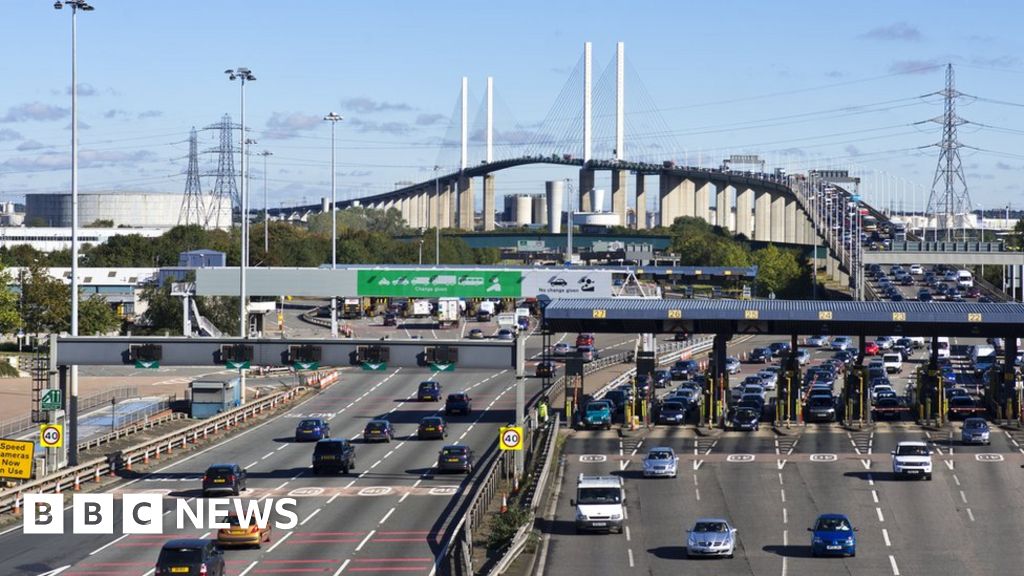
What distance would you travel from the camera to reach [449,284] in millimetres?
99625

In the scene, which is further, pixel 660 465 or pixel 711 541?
pixel 660 465

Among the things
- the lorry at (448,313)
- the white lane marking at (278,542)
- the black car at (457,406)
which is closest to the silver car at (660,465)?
the white lane marking at (278,542)

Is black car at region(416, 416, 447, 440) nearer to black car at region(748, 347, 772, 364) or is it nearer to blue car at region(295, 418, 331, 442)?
blue car at region(295, 418, 331, 442)

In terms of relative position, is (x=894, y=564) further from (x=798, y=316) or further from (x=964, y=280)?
(x=964, y=280)

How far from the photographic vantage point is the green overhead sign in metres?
99.2

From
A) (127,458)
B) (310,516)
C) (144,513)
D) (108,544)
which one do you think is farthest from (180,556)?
(127,458)

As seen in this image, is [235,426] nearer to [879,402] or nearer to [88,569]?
[879,402]

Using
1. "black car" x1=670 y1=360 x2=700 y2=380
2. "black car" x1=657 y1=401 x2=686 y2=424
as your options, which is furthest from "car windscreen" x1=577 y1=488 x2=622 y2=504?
"black car" x1=670 y1=360 x2=700 y2=380

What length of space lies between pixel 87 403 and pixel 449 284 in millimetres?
28632

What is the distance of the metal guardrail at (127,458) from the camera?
45.4 meters

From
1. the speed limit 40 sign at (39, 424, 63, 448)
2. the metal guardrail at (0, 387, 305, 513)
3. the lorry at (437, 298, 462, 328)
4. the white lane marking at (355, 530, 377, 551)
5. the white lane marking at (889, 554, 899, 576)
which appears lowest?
the white lane marking at (355, 530, 377, 551)

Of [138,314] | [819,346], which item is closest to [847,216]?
[819,346]

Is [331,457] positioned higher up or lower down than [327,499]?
higher up

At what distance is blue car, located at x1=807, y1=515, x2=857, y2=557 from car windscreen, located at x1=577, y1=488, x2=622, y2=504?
579cm
